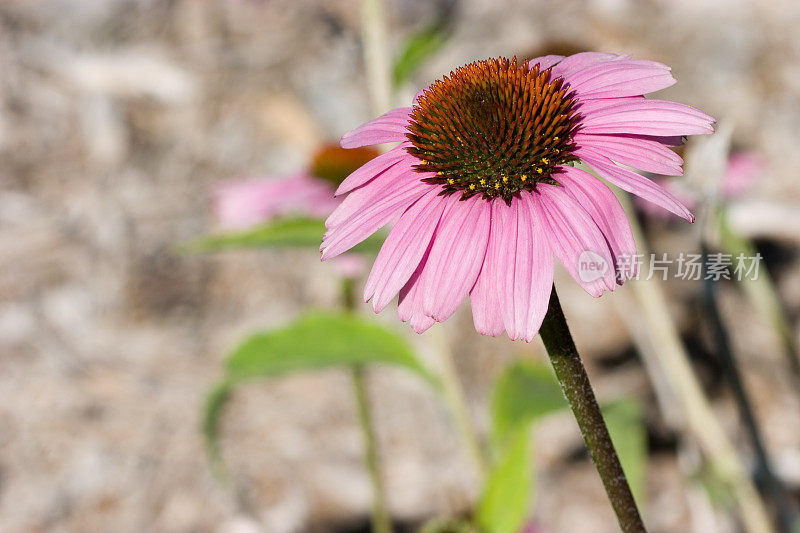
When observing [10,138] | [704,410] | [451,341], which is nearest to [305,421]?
[451,341]

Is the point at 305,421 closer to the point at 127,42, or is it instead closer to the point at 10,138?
the point at 10,138

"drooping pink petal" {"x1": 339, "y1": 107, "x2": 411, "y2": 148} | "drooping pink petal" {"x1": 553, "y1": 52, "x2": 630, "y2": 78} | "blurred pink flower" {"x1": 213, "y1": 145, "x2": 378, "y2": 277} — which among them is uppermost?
"blurred pink flower" {"x1": 213, "y1": 145, "x2": 378, "y2": 277}

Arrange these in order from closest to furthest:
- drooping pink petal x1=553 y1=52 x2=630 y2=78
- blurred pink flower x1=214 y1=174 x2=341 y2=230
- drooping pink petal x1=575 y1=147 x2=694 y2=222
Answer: drooping pink petal x1=575 y1=147 x2=694 y2=222 → drooping pink petal x1=553 y1=52 x2=630 y2=78 → blurred pink flower x1=214 y1=174 x2=341 y2=230

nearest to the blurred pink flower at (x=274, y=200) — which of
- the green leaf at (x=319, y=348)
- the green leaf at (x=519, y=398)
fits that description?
the green leaf at (x=319, y=348)

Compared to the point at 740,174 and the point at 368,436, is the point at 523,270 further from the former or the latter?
the point at 740,174

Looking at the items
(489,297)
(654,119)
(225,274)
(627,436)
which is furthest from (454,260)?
(225,274)

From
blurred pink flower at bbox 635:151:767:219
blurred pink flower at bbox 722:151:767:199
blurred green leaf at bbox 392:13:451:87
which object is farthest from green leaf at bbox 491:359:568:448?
blurred pink flower at bbox 722:151:767:199

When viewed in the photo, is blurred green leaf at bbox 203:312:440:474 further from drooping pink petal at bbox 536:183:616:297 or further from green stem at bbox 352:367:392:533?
drooping pink petal at bbox 536:183:616:297

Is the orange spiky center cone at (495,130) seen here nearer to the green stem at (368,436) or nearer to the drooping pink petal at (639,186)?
the drooping pink petal at (639,186)
